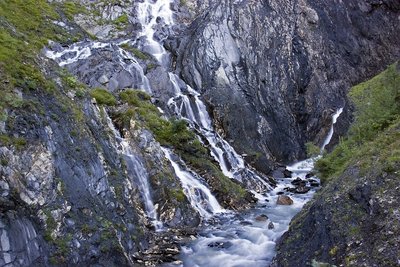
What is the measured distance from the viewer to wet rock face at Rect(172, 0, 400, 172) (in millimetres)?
30172

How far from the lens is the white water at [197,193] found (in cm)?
1831

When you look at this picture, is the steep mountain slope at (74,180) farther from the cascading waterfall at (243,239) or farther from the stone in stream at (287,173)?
the stone in stream at (287,173)

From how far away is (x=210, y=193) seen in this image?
19.5 meters

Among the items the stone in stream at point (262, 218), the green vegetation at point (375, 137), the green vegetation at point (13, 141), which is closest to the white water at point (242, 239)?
the stone in stream at point (262, 218)

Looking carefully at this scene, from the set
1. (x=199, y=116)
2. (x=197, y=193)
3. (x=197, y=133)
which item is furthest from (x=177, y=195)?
(x=199, y=116)

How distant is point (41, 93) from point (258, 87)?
20998 millimetres

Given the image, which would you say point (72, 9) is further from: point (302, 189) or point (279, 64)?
point (302, 189)

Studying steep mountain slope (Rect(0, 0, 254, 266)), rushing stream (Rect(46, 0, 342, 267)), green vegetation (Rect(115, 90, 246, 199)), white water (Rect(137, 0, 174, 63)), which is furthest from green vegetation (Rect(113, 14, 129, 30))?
steep mountain slope (Rect(0, 0, 254, 266))

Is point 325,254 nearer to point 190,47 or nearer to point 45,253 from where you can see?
point 45,253

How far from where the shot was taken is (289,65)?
34719mm

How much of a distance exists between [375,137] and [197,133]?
498 inches

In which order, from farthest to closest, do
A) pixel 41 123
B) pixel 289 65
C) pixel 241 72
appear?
pixel 289 65 → pixel 241 72 → pixel 41 123

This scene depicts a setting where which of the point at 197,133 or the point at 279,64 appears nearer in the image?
the point at 197,133

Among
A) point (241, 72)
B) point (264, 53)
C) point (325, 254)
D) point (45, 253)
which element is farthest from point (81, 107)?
point (264, 53)
